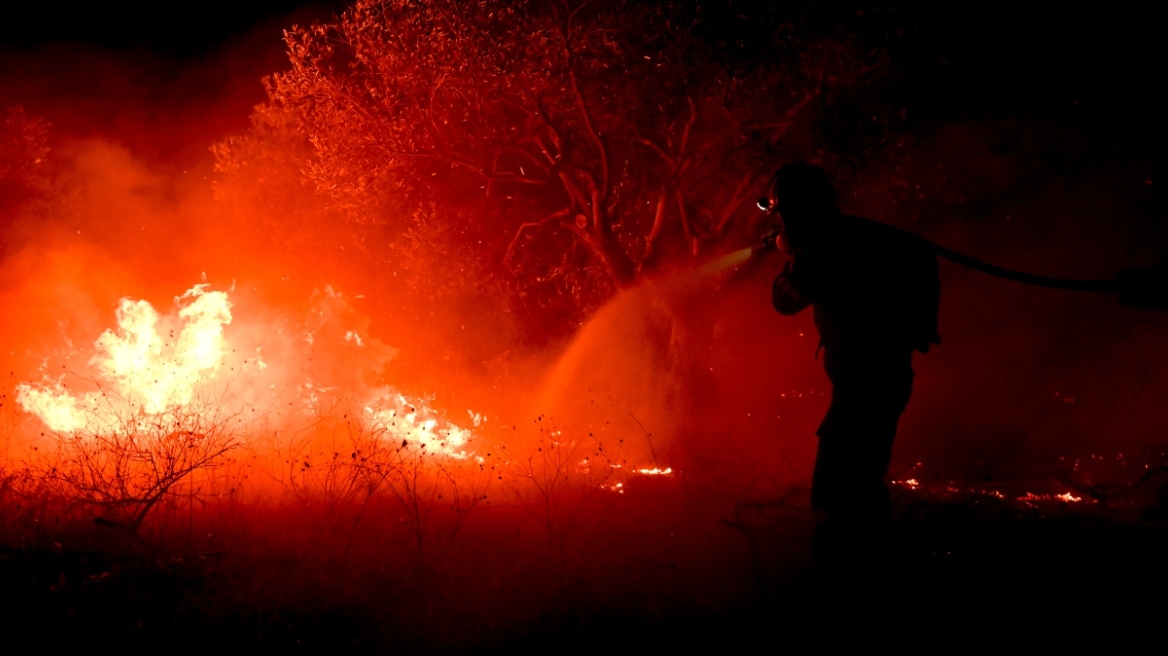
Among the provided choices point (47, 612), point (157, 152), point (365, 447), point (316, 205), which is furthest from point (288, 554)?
point (157, 152)

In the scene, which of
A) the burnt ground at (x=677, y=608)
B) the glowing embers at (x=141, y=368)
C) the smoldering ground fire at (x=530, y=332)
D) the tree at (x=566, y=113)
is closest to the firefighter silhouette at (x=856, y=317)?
the burnt ground at (x=677, y=608)

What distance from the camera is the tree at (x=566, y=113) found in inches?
376

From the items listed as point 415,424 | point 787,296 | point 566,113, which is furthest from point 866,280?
point 415,424

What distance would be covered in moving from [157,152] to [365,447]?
14319mm

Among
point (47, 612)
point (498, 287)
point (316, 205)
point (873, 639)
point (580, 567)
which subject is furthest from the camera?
point (316, 205)

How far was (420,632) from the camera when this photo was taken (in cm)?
493

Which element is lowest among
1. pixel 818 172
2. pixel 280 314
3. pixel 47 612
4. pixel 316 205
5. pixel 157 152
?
pixel 47 612

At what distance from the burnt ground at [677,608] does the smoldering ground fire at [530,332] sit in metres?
0.05

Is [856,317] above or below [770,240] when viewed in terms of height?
below

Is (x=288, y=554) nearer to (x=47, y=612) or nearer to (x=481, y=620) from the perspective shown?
(x=47, y=612)

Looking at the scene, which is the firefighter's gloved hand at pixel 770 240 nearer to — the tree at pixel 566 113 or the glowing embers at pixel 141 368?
the tree at pixel 566 113

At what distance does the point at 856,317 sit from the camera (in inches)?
160

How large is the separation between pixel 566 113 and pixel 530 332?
5.98 metres

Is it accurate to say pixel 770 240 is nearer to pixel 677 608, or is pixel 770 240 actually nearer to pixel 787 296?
pixel 787 296
